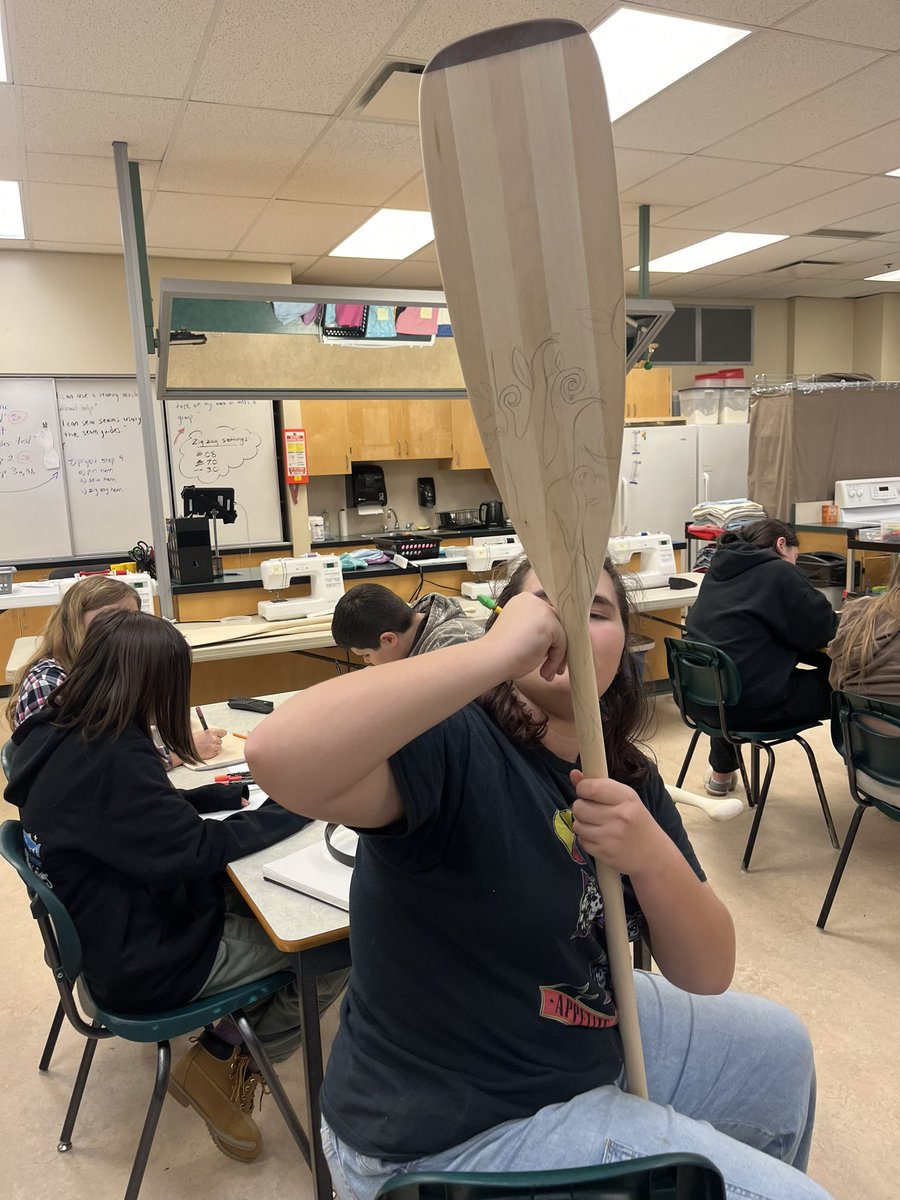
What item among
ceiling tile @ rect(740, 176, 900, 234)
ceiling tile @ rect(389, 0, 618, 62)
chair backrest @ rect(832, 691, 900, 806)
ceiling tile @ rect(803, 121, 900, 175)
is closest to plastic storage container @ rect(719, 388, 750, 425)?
ceiling tile @ rect(740, 176, 900, 234)

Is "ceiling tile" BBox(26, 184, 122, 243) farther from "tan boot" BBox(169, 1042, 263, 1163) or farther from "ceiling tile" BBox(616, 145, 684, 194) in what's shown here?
"tan boot" BBox(169, 1042, 263, 1163)

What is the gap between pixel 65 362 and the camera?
5570mm

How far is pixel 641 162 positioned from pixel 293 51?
6.50 feet

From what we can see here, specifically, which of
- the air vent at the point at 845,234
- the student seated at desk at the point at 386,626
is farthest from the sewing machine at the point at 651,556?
Answer: the air vent at the point at 845,234

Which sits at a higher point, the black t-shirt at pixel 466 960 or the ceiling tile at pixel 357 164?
the ceiling tile at pixel 357 164

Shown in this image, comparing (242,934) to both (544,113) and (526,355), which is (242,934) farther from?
(544,113)

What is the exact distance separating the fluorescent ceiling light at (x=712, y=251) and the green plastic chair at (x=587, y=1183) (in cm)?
591

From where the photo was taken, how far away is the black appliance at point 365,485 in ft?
22.6

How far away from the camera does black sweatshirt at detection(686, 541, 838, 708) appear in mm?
3018

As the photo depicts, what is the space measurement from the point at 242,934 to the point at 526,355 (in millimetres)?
1338

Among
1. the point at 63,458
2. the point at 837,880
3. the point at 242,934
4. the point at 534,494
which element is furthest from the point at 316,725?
the point at 63,458

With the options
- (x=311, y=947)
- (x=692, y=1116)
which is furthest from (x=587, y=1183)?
(x=311, y=947)

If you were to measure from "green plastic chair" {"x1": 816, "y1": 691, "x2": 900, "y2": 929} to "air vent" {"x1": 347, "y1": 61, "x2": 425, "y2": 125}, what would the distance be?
8.20ft

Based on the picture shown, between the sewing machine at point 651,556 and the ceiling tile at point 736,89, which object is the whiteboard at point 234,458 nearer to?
the sewing machine at point 651,556
